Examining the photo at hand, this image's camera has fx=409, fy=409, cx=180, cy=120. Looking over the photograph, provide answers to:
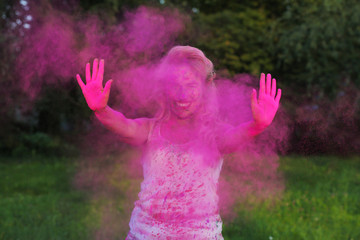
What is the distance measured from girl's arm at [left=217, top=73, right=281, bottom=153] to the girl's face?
0.86 ft

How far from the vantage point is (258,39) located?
12.3m

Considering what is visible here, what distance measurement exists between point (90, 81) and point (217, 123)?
0.78 meters

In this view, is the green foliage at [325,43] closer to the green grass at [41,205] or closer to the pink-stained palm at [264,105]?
the green grass at [41,205]

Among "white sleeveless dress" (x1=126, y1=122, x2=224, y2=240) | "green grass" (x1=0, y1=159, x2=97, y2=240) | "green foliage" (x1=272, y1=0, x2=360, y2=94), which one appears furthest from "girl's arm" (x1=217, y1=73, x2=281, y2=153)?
"green foliage" (x1=272, y1=0, x2=360, y2=94)

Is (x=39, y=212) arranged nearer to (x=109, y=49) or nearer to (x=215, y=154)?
(x=109, y=49)

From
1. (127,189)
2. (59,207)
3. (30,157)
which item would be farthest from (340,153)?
(30,157)

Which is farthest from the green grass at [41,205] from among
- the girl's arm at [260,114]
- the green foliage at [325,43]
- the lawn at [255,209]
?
the green foliage at [325,43]

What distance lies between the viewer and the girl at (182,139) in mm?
2113

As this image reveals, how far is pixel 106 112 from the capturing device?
215cm

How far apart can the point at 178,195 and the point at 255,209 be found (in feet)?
11.0

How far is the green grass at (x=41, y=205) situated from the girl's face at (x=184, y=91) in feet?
9.09

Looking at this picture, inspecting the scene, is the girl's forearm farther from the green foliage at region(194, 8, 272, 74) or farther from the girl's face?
the green foliage at region(194, 8, 272, 74)

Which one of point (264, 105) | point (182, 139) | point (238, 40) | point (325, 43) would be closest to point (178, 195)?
point (182, 139)

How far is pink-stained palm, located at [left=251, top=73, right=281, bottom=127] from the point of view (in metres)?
2.03
